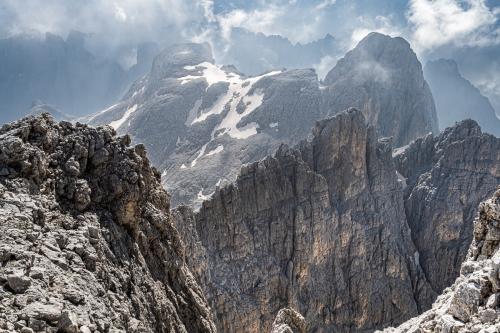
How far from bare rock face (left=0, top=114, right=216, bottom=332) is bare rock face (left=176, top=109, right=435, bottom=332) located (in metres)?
41.0

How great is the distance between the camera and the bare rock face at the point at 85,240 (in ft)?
53.4

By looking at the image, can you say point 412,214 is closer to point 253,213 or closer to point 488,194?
point 488,194

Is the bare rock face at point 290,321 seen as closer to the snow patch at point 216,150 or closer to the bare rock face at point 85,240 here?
the bare rock face at point 85,240

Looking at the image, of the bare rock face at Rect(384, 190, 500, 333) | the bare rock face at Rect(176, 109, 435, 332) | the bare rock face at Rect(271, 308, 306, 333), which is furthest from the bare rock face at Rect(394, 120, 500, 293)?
the bare rock face at Rect(384, 190, 500, 333)

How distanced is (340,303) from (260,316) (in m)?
19.6

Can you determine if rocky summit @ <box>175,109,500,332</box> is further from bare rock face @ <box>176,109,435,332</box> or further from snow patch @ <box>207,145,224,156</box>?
snow patch @ <box>207,145,224,156</box>

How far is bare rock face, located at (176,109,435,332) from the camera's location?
3118 inches

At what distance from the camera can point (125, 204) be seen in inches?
1025

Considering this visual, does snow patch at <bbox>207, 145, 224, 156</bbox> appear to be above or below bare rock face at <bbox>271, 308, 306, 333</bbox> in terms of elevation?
above

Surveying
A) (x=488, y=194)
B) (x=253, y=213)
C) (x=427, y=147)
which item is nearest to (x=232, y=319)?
(x=253, y=213)

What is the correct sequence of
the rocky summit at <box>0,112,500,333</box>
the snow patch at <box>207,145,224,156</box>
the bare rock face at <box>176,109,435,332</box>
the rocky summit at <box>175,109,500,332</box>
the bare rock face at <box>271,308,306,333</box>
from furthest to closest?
the snow patch at <box>207,145,224,156</box>
the rocky summit at <box>175,109,500,332</box>
the bare rock face at <box>176,109,435,332</box>
the bare rock face at <box>271,308,306,333</box>
the rocky summit at <box>0,112,500,333</box>

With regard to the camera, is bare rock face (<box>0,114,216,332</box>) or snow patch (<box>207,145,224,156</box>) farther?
snow patch (<box>207,145,224,156</box>)

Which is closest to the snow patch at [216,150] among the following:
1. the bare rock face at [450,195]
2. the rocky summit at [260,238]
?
the rocky summit at [260,238]

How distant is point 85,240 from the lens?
20938 mm
